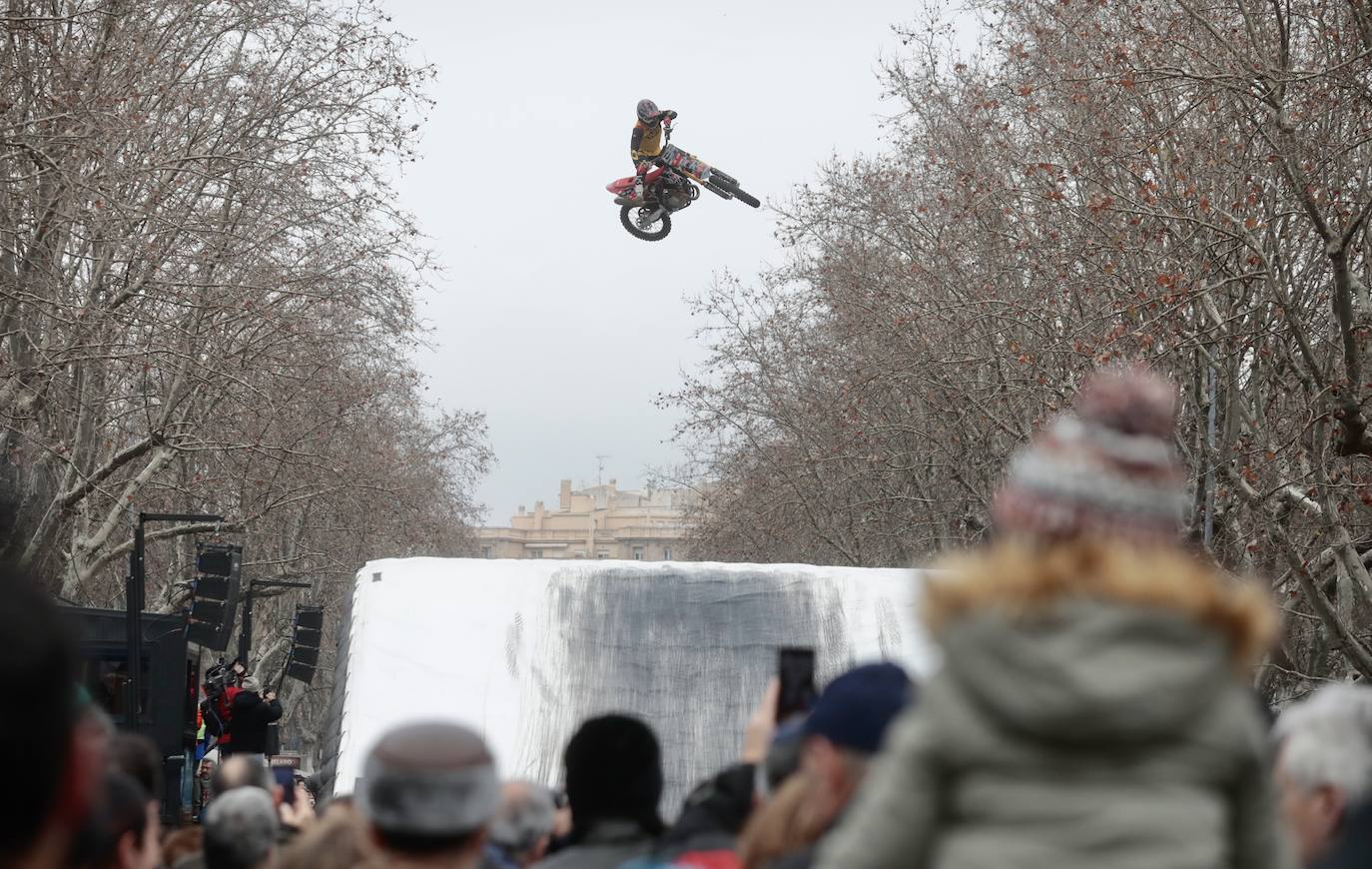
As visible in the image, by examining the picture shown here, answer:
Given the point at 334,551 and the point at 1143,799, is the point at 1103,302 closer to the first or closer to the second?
the point at 1143,799

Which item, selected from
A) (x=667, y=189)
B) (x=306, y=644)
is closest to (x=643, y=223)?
(x=667, y=189)

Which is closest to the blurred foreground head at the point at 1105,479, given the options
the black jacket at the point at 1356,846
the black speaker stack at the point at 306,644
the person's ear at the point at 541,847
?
the black jacket at the point at 1356,846

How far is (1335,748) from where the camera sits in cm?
315

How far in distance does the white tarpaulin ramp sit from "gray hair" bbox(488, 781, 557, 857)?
5491 mm

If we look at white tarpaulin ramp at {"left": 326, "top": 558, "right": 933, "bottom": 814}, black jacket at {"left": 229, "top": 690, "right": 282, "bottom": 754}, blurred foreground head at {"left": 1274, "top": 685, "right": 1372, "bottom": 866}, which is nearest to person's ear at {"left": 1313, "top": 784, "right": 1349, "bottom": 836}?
blurred foreground head at {"left": 1274, "top": 685, "right": 1372, "bottom": 866}

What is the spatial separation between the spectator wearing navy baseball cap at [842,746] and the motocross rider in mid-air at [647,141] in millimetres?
16738

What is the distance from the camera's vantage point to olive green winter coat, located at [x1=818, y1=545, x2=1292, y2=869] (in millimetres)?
2215

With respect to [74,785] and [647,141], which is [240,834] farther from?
[647,141]

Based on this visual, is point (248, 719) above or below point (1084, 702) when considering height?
below

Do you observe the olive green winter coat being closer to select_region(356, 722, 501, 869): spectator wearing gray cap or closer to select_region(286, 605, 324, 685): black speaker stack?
select_region(356, 722, 501, 869): spectator wearing gray cap

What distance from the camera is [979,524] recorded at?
25016 millimetres

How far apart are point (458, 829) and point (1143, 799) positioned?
1.36 meters

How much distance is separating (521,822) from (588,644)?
6.25 m

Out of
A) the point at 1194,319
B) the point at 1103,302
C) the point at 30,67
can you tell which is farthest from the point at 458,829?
the point at 1103,302
